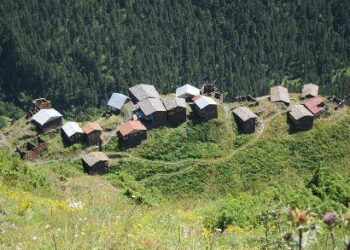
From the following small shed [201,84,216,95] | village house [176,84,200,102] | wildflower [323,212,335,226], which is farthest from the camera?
small shed [201,84,216,95]

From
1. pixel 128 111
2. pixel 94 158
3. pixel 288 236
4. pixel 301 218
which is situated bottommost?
pixel 94 158

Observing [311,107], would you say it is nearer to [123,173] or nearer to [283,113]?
[283,113]

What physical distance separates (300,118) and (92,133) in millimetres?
32629

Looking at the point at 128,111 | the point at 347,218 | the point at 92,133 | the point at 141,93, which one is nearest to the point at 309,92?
the point at 141,93

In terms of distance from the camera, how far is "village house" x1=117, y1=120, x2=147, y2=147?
3164 inches

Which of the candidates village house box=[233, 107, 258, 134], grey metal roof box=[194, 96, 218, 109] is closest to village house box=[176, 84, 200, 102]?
grey metal roof box=[194, 96, 218, 109]

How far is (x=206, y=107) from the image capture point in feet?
281

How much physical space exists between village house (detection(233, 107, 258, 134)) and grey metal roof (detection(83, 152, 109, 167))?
873 inches

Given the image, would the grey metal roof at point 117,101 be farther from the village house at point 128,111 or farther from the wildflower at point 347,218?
the wildflower at point 347,218

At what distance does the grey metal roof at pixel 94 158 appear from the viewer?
77331 millimetres

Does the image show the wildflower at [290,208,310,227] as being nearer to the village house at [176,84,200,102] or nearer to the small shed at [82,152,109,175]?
the small shed at [82,152,109,175]

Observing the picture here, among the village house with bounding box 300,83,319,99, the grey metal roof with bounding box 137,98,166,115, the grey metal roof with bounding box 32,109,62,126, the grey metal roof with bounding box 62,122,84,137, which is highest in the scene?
the grey metal roof with bounding box 137,98,166,115

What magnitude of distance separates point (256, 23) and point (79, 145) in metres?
116

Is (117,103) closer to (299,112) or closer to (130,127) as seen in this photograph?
(130,127)
